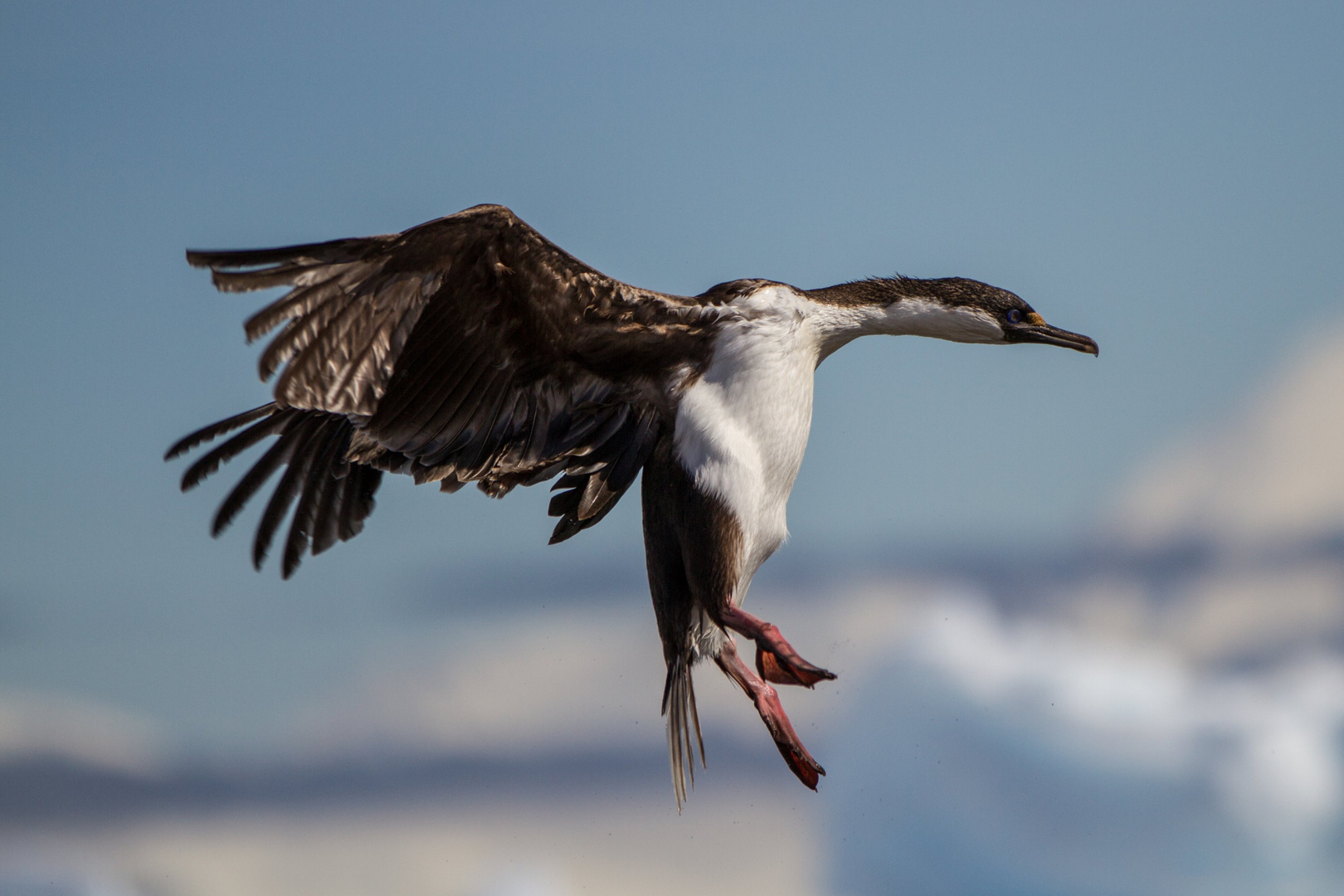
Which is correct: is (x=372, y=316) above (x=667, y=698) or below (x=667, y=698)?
above

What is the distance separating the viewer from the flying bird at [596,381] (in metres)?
6.22

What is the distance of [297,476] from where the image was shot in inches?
310

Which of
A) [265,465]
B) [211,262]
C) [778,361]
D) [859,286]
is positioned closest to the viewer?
[211,262]

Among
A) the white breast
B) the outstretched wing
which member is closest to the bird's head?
the white breast

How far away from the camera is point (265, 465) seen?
7.90m

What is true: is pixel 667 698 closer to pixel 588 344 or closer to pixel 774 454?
pixel 774 454

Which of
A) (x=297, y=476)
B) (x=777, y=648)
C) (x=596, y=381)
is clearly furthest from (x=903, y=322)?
(x=297, y=476)

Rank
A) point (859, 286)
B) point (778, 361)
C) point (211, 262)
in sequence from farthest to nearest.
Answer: point (859, 286)
point (778, 361)
point (211, 262)

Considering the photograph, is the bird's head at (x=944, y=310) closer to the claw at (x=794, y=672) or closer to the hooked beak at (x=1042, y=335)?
the hooked beak at (x=1042, y=335)

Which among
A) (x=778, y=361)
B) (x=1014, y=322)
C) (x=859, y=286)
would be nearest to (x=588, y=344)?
(x=778, y=361)

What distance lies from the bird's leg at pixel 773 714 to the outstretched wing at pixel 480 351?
913mm

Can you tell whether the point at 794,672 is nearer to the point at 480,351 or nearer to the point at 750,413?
the point at 750,413

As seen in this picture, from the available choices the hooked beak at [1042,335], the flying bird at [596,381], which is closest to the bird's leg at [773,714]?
the flying bird at [596,381]

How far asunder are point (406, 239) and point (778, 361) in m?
1.70
